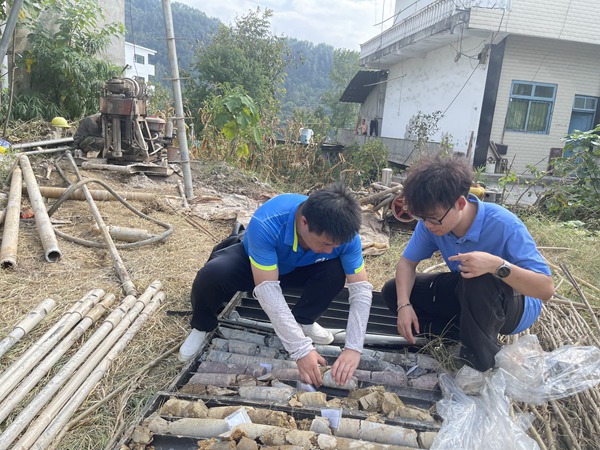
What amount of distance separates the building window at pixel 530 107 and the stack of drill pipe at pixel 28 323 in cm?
1118

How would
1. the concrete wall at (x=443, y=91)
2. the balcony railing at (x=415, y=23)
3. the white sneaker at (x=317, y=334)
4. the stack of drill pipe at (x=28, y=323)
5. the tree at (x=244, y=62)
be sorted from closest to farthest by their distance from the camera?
the stack of drill pipe at (x=28, y=323)
the white sneaker at (x=317, y=334)
the concrete wall at (x=443, y=91)
the balcony railing at (x=415, y=23)
the tree at (x=244, y=62)

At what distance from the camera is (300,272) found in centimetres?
232

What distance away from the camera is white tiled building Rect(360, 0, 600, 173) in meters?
10.2

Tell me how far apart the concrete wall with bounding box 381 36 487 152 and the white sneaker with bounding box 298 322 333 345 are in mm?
→ 9802

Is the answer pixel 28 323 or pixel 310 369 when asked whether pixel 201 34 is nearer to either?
pixel 28 323

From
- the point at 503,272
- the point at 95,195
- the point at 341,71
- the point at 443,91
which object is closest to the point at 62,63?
the point at 95,195

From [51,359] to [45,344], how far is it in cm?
11

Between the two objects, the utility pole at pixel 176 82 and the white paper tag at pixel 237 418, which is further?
the utility pole at pixel 176 82

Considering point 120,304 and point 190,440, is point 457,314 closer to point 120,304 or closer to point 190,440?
point 190,440

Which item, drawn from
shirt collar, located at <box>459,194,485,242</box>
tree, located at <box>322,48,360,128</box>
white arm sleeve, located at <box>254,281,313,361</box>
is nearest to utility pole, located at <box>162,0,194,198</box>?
white arm sleeve, located at <box>254,281,313,361</box>

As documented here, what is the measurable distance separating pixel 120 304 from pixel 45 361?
67 centimetres

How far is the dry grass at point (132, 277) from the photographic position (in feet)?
6.41

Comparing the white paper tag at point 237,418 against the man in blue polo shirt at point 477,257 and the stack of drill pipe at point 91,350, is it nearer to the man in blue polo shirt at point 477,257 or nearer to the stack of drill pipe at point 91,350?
the stack of drill pipe at point 91,350

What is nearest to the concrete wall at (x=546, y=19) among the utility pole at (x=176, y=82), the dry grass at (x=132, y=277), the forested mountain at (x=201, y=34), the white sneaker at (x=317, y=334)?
the dry grass at (x=132, y=277)
